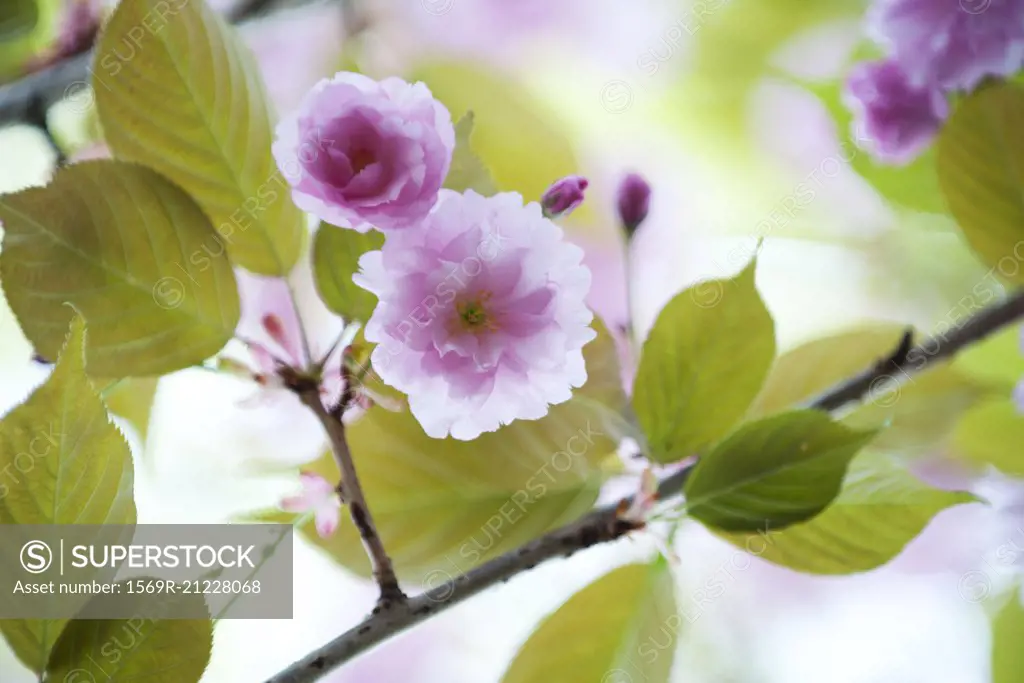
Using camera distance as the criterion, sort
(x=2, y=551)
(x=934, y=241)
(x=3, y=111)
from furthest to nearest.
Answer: (x=934, y=241) < (x=3, y=111) < (x=2, y=551)

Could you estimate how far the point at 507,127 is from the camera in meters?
0.46

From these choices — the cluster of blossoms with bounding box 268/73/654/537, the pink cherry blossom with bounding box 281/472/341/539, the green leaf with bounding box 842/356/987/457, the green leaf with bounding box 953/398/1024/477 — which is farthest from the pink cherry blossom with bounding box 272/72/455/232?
the green leaf with bounding box 953/398/1024/477

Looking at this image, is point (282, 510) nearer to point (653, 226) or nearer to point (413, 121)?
point (413, 121)

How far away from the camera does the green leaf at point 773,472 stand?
27cm

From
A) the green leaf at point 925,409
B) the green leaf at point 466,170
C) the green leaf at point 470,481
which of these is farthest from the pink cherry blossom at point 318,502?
the green leaf at point 925,409

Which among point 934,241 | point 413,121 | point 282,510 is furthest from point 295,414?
point 934,241

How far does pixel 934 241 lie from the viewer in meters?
0.67

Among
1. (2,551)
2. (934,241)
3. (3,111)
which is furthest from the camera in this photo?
(934,241)

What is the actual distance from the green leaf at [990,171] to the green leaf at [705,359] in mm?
152

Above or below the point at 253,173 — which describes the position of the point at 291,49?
below

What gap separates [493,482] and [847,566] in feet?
0.46

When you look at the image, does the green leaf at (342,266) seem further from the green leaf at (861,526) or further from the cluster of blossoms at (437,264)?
the green leaf at (861,526)

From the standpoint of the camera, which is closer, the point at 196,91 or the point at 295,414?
the point at 196,91

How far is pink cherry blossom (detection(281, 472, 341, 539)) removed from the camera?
31 cm
